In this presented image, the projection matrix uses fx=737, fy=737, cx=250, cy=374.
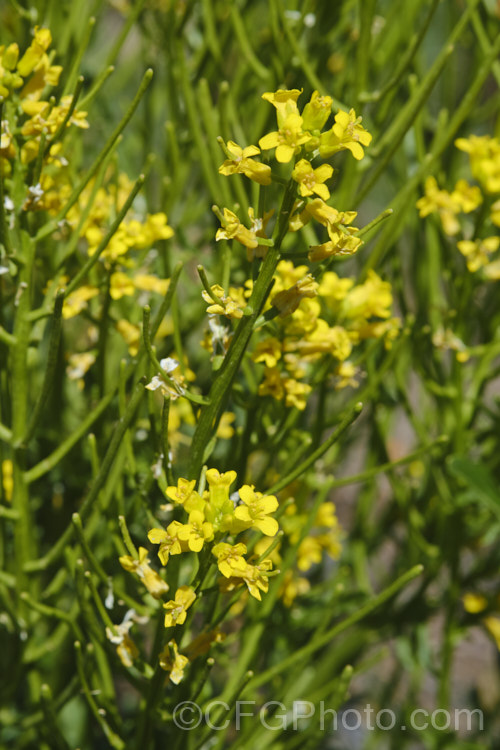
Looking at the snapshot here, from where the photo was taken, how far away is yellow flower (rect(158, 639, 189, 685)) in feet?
2.09

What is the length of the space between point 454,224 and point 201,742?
74cm

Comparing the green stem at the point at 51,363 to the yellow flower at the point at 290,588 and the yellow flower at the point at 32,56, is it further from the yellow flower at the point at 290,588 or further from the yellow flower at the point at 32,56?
the yellow flower at the point at 290,588

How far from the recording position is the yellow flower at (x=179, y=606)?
1.99 feet

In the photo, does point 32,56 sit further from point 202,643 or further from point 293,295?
point 202,643

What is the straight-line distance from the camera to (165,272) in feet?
3.29

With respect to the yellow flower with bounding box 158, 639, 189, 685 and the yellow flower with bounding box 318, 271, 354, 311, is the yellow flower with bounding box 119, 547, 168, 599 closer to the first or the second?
the yellow flower with bounding box 158, 639, 189, 685

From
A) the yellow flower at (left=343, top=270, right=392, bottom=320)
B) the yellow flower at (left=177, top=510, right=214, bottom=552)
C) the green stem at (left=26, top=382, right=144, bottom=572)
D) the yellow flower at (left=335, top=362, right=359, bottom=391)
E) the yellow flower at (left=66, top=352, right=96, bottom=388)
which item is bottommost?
the yellow flower at (left=177, top=510, right=214, bottom=552)

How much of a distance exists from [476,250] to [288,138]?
1.71 feet

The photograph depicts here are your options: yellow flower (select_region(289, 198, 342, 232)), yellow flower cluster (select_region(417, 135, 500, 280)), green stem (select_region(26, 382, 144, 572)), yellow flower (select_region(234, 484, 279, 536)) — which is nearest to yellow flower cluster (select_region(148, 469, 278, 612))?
yellow flower (select_region(234, 484, 279, 536))

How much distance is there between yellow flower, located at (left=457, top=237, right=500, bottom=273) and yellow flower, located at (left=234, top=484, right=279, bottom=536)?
54cm

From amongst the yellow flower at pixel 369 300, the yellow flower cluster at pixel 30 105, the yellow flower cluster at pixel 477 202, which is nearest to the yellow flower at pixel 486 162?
the yellow flower cluster at pixel 477 202

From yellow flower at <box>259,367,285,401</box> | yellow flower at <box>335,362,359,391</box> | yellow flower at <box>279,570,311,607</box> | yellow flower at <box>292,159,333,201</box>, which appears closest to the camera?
yellow flower at <box>292,159,333,201</box>

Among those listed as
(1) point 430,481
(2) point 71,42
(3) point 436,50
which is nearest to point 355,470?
(3) point 436,50

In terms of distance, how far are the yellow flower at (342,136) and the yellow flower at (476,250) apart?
45 cm
